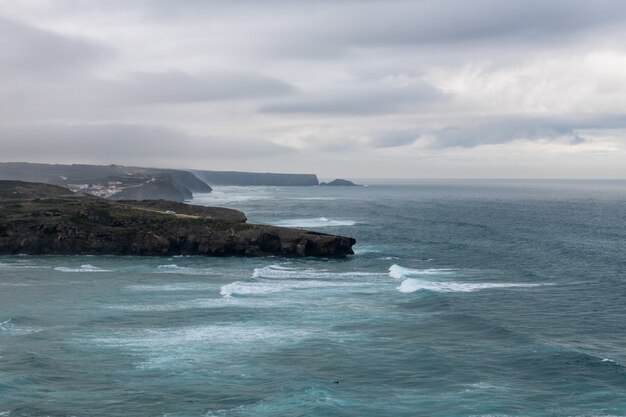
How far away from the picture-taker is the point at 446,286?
77.7 m

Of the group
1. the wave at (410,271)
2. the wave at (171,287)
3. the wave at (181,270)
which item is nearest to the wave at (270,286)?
the wave at (171,287)

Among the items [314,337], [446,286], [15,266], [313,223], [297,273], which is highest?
[313,223]

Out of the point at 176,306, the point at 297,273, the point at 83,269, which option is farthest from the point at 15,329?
the point at 297,273

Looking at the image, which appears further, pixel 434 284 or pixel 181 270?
pixel 181 270

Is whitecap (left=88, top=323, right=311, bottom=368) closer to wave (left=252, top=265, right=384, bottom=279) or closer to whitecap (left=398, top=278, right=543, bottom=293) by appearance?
whitecap (left=398, top=278, right=543, bottom=293)

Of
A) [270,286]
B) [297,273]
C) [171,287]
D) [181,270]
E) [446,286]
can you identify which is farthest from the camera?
[181,270]

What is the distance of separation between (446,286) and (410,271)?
37.5 feet

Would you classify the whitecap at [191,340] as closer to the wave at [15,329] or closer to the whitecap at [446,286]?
the wave at [15,329]

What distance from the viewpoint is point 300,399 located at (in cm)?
4128

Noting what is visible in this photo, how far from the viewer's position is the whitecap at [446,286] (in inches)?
2953

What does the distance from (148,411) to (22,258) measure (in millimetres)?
69849

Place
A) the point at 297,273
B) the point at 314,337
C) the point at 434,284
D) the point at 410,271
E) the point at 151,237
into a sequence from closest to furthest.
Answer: the point at 314,337
the point at 434,284
the point at 297,273
the point at 410,271
the point at 151,237

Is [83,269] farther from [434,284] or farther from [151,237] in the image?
[434,284]

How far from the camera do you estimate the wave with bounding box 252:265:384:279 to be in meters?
85.8
